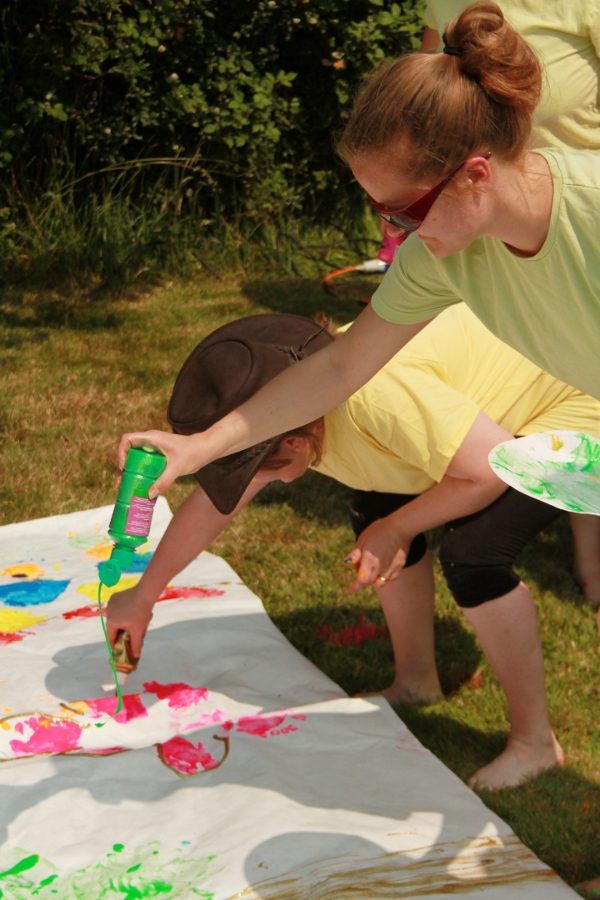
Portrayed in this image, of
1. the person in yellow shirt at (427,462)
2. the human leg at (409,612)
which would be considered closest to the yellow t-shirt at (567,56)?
the person in yellow shirt at (427,462)

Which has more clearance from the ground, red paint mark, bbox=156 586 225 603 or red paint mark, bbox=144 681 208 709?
red paint mark, bbox=144 681 208 709

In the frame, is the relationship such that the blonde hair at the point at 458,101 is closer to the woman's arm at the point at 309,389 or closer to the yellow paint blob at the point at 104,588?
the woman's arm at the point at 309,389

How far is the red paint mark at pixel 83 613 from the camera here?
8.93ft

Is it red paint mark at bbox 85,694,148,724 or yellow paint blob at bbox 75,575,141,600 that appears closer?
red paint mark at bbox 85,694,148,724

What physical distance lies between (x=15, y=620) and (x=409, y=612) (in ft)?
3.78

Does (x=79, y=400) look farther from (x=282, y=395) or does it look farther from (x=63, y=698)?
(x=282, y=395)

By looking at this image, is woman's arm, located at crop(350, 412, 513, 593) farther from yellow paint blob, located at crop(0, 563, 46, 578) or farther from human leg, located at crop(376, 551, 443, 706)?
yellow paint blob, located at crop(0, 563, 46, 578)

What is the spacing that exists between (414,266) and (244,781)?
3.91ft

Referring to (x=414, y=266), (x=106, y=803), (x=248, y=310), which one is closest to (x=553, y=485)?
(x=414, y=266)

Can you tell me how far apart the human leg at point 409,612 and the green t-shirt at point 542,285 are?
79 centimetres

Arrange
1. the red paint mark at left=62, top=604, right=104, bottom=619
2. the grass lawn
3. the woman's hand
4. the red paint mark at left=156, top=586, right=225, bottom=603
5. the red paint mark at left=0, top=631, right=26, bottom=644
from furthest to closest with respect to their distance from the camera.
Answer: the red paint mark at left=156, top=586, right=225, bottom=603
the red paint mark at left=62, top=604, right=104, bottom=619
the red paint mark at left=0, top=631, right=26, bottom=644
the grass lawn
the woman's hand

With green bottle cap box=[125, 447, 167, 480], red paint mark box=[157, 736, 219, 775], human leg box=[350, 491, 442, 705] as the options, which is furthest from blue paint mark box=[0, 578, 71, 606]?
green bottle cap box=[125, 447, 167, 480]

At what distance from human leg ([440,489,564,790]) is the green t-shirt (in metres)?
0.53

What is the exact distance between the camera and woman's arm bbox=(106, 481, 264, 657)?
2219 millimetres
